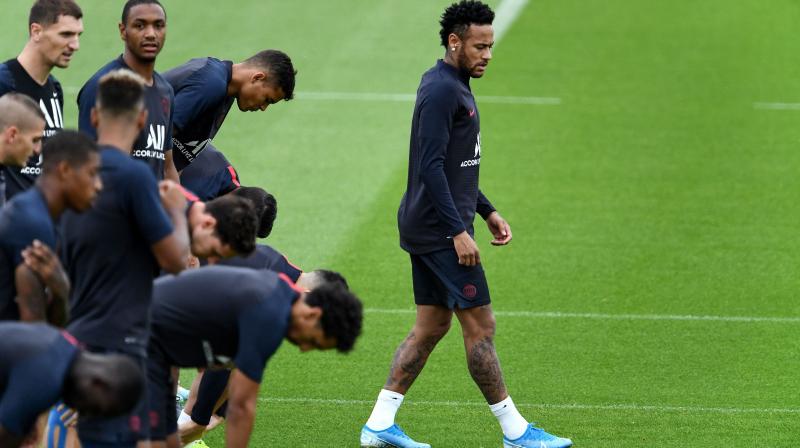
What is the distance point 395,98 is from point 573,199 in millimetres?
4509

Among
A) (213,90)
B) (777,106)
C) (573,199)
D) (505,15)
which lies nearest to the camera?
(213,90)

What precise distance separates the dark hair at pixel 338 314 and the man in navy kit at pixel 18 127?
6.39ft

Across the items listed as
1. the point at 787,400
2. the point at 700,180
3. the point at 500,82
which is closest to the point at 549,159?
the point at 700,180

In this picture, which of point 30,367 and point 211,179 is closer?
point 30,367

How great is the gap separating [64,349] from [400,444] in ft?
11.4

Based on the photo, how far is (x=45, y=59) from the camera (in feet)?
28.0

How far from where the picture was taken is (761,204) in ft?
49.5

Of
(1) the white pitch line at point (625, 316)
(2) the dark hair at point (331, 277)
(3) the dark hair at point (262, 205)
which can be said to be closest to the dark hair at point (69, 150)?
(2) the dark hair at point (331, 277)

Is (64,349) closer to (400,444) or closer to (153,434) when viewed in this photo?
(153,434)

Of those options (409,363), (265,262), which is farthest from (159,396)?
(409,363)

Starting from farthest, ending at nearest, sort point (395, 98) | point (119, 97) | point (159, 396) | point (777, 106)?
point (395, 98) < point (777, 106) < point (159, 396) < point (119, 97)

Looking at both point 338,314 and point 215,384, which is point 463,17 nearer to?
point 215,384

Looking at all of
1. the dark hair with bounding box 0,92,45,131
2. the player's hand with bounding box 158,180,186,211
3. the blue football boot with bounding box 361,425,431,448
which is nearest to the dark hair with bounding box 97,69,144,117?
the player's hand with bounding box 158,180,186,211

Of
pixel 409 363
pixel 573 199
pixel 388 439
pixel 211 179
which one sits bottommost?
pixel 388 439
